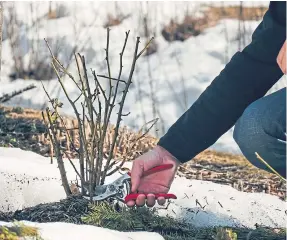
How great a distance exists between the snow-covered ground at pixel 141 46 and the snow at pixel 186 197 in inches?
124

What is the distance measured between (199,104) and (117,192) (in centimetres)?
41

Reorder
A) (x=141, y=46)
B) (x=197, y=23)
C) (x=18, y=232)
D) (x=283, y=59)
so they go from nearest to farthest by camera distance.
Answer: (x=18, y=232) < (x=283, y=59) < (x=141, y=46) < (x=197, y=23)

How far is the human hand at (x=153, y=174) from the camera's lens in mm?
2275

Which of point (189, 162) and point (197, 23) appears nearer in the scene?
point (189, 162)

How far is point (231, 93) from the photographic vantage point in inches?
89.1

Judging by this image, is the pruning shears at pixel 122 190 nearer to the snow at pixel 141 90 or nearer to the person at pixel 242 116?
the person at pixel 242 116

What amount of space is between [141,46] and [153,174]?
5.68m

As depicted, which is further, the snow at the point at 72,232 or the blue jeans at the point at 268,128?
the blue jeans at the point at 268,128

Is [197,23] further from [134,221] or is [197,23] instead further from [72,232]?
[72,232]

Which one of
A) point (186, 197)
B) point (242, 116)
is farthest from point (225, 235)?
point (186, 197)

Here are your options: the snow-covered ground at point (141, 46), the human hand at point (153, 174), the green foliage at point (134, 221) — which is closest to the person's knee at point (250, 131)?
the human hand at point (153, 174)

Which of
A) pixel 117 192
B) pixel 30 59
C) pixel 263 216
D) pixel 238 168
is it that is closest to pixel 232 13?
pixel 30 59

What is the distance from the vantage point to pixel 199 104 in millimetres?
2309

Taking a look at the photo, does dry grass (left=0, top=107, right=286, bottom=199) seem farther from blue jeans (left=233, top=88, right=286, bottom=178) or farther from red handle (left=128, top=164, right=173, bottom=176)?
blue jeans (left=233, top=88, right=286, bottom=178)
